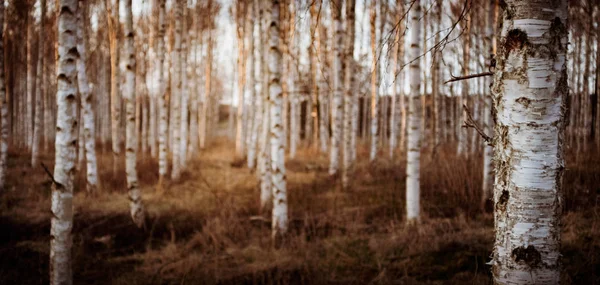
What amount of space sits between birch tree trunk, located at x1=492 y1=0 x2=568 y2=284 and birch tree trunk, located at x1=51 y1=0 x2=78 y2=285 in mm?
4140

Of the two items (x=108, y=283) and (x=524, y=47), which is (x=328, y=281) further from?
(x=524, y=47)

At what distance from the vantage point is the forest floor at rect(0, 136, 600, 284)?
4.05 m

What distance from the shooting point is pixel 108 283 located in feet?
13.5

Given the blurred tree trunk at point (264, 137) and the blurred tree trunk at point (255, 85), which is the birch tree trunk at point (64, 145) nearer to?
the blurred tree trunk at point (264, 137)

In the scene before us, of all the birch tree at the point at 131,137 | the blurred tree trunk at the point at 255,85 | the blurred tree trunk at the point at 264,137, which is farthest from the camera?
the blurred tree trunk at the point at 255,85

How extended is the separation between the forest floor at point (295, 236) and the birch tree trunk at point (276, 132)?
1.07ft

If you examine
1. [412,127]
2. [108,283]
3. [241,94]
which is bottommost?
[108,283]

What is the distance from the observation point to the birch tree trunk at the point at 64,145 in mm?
3680

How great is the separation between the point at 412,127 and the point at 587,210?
2.95 meters

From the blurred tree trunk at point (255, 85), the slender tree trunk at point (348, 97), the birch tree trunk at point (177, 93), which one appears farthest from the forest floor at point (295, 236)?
the blurred tree trunk at point (255, 85)

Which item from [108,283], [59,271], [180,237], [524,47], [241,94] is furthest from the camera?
[241,94]

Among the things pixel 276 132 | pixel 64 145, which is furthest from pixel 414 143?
pixel 64 145

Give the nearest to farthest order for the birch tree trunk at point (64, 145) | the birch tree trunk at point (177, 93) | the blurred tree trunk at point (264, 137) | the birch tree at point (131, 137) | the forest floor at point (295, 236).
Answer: the birch tree trunk at point (64, 145) → the forest floor at point (295, 236) → the birch tree at point (131, 137) → the blurred tree trunk at point (264, 137) → the birch tree trunk at point (177, 93)

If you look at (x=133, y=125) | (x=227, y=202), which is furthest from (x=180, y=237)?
(x=133, y=125)
